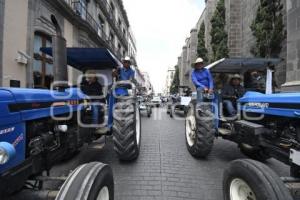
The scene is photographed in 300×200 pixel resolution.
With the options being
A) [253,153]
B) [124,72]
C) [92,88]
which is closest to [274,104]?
[253,153]

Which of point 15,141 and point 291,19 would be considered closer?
point 15,141

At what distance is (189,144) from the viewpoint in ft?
19.6

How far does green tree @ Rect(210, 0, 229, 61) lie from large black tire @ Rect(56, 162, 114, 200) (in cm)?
1680

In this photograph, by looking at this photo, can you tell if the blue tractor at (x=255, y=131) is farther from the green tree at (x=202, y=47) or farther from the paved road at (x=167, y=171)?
the green tree at (x=202, y=47)

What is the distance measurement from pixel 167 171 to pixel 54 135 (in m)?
2.12

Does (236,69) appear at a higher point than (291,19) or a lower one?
lower

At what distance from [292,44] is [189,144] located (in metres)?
5.24

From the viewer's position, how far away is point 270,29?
37.6ft

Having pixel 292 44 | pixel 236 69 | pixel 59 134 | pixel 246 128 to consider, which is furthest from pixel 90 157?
pixel 292 44

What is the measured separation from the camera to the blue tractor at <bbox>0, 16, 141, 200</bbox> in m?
2.28

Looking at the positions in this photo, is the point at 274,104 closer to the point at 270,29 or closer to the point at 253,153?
the point at 253,153

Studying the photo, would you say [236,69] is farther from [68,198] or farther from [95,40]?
[95,40]

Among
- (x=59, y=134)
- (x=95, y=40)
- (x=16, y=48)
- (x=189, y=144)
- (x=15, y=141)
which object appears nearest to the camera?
(x=15, y=141)

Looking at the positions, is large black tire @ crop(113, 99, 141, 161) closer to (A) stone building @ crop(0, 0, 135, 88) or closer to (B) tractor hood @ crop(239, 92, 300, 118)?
(B) tractor hood @ crop(239, 92, 300, 118)
